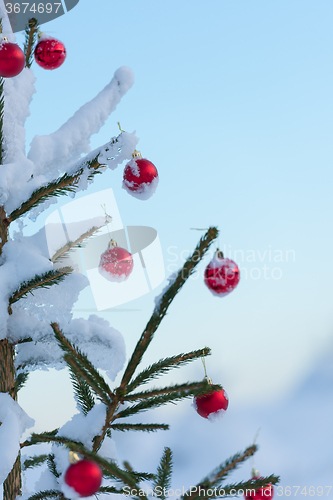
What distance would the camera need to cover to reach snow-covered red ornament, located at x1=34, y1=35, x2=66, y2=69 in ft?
11.0

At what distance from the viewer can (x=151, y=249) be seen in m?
3.63

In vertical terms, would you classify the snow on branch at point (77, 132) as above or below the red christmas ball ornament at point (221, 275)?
above

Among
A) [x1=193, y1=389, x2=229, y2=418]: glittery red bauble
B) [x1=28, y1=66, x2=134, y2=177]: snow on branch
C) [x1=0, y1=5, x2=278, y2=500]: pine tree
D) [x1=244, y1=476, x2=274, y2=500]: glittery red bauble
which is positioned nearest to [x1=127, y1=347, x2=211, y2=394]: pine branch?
[x1=0, y1=5, x2=278, y2=500]: pine tree

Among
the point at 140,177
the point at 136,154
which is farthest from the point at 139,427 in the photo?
the point at 136,154

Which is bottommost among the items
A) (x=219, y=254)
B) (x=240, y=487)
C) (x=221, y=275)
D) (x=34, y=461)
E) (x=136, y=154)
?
(x=34, y=461)

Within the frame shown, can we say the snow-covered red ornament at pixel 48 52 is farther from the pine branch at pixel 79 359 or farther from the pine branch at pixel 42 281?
the pine branch at pixel 79 359

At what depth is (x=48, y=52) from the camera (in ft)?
11.0

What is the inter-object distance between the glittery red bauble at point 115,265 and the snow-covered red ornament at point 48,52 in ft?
5.85

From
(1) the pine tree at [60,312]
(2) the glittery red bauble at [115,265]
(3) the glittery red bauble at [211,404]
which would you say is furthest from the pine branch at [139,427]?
(2) the glittery red bauble at [115,265]

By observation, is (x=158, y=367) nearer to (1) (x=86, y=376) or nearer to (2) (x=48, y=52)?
(1) (x=86, y=376)

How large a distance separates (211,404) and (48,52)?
10.2ft

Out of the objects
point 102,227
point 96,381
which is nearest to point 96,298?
point 102,227

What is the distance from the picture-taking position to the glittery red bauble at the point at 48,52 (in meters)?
3.35

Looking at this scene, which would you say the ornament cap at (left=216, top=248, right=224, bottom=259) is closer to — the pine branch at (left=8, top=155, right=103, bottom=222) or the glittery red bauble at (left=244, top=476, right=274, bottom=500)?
the pine branch at (left=8, top=155, right=103, bottom=222)
